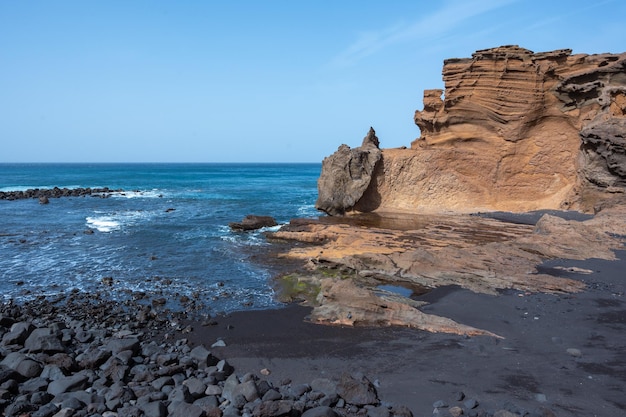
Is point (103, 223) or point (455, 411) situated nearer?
point (455, 411)

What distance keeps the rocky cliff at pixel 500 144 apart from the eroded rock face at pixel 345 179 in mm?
81

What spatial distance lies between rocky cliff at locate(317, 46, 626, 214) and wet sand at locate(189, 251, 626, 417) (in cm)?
2024

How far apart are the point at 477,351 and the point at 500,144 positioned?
91.4ft

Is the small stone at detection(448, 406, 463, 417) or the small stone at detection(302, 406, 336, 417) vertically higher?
the small stone at detection(448, 406, 463, 417)

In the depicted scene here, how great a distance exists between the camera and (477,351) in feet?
32.8

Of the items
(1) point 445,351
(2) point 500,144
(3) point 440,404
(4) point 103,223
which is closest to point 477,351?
(1) point 445,351

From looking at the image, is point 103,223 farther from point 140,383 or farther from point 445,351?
point 445,351

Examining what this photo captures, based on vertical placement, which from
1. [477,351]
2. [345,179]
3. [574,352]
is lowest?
[477,351]

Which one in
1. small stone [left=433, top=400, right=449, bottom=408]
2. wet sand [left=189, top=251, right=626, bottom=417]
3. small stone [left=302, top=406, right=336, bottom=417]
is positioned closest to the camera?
small stone [left=302, top=406, right=336, bottom=417]

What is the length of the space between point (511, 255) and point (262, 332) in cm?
1071

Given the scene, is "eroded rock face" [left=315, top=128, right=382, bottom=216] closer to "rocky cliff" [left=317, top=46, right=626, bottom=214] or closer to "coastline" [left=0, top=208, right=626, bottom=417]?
"rocky cliff" [left=317, top=46, right=626, bottom=214]

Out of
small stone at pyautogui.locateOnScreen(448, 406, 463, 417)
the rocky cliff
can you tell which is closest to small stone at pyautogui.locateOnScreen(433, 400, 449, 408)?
small stone at pyautogui.locateOnScreen(448, 406, 463, 417)

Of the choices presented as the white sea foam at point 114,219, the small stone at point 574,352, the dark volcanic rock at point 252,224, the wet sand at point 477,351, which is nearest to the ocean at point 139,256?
the white sea foam at point 114,219

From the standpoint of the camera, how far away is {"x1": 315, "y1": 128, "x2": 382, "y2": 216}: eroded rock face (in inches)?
1390
